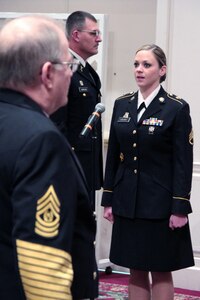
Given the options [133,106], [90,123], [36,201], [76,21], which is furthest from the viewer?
[76,21]

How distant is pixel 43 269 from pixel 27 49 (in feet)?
1.44

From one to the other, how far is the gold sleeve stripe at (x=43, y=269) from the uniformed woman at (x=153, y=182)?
1.40 m

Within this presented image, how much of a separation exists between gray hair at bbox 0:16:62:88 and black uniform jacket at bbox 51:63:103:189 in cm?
157

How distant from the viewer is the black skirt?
8.41 ft

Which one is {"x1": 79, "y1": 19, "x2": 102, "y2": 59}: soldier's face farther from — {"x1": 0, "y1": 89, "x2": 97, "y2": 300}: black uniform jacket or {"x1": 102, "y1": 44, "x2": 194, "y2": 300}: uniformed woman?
{"x1": 0, "y1": 89, "x2": 97, "y2": 300}: black uniform jacket

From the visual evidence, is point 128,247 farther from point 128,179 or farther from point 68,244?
point 68,244

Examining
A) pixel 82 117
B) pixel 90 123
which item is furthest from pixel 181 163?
pixel 82 117

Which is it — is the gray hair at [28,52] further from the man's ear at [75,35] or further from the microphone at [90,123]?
the man's ear at [75,35]

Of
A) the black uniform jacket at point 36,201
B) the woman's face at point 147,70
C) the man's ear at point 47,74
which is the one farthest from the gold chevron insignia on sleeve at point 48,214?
the woman's face at point 147,70

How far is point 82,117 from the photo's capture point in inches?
114

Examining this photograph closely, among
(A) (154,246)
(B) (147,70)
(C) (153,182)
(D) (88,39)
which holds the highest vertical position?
(D) (88,39)

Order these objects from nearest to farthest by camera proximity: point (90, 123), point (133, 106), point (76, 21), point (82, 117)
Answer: point (90, 123), point (133, 106), point (82, 117), point (76, 21)

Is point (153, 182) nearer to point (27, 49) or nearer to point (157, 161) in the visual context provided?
point (157, 161)

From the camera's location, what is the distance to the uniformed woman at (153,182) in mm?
2520
